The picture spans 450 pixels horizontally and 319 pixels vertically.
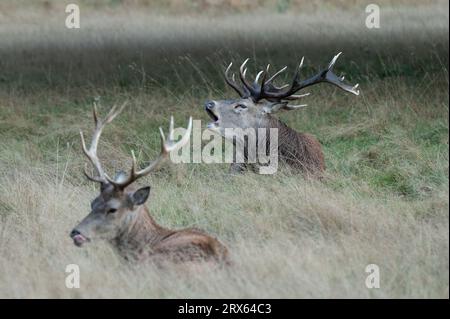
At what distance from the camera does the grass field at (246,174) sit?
727cm

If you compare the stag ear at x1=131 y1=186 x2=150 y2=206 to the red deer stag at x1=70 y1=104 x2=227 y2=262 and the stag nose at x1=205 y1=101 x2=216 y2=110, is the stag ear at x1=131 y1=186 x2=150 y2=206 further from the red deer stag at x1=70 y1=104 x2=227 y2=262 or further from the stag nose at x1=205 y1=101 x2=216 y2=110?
the stag nose at x1=205 y1=101 x2=216 y2=110

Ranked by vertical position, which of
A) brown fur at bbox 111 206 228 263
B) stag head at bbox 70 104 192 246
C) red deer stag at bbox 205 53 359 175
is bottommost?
brown fur at bbox 111 206 228 263

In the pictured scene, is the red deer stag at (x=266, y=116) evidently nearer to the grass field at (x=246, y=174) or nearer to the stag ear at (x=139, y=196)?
the grass field at (x=246, y=174)

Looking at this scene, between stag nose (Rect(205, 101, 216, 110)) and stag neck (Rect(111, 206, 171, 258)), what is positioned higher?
stag nose (Rect(205, 101, 216, 110))

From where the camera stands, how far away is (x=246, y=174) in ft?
34.0

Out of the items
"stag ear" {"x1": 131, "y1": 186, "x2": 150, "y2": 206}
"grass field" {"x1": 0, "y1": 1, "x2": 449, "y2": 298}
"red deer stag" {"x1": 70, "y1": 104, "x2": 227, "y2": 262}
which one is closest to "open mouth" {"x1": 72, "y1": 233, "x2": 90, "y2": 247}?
"red deer stag" {"x1": 70, "y1": 104, "x2": 227, "y2": 262}

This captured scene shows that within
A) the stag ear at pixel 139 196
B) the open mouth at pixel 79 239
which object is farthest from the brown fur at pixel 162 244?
the open mouth at pixel 79 239

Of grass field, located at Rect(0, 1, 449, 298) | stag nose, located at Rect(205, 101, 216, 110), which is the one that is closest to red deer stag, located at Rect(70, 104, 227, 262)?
grass field, located at Rect(0, 1, 449, 298)

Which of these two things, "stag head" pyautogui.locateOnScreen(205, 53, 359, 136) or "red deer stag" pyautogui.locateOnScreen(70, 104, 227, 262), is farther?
"stag head" pyautogui.locateOnScreen(205, 53, 359, 136)

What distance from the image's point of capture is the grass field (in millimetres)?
7270

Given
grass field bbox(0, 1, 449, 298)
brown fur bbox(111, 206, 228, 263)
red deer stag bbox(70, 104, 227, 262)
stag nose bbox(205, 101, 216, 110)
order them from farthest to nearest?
stag nose bbox(205, 101, 216, 110)
red deer stag bbox(70, 104, 227, 262)
brown fur bbox(111, 206, 228, 263)
grass field bbox(0, 1, 449, 298)

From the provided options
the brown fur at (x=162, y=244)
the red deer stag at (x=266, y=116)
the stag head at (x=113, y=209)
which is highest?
the red deer stag at (x=266, y=116)

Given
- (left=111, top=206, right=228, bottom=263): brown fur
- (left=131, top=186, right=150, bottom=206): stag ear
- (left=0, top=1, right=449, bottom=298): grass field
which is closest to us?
(left=0, top=1, right=449, bottom=298): grass field
